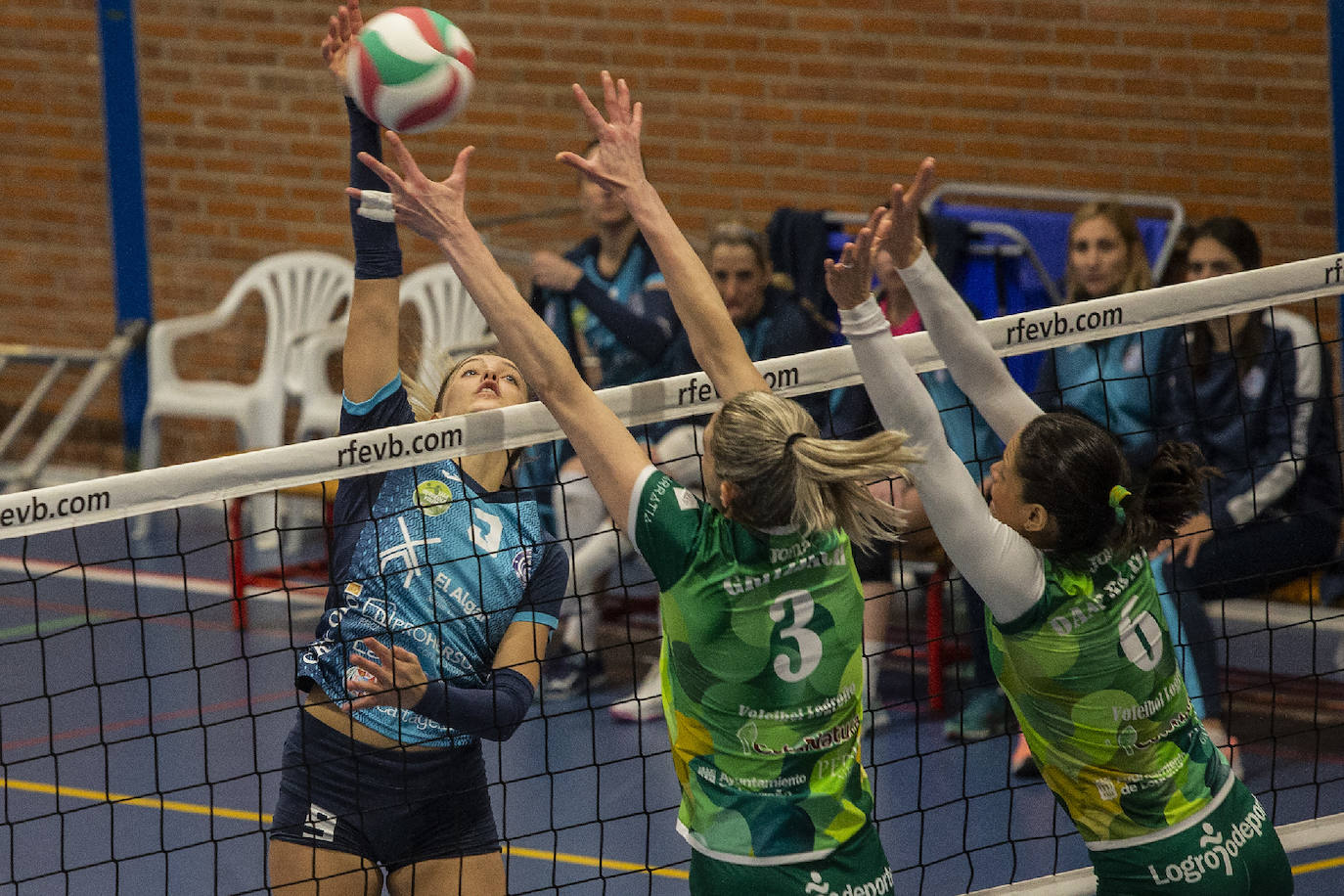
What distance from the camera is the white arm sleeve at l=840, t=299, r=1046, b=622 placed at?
2928mm

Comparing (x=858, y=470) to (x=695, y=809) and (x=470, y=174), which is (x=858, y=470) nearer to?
(x=695, y=809)

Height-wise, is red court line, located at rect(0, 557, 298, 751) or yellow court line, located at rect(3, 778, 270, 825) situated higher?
red court line, located at rect(0, 557, 298, 751)

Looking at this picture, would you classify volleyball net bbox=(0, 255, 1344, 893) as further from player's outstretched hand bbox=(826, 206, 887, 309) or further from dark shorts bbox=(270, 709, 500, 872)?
player's outstretched hand bbox=(826, 206, 887, 309)

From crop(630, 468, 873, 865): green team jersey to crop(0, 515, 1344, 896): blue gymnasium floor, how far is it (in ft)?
3.71

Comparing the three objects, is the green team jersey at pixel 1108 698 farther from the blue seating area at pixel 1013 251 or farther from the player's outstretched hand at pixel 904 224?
the blue seating area at pixel 1013 251

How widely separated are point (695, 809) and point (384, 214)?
1.23 m

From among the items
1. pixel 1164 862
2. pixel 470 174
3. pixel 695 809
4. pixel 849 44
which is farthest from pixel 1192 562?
pixel 470 174

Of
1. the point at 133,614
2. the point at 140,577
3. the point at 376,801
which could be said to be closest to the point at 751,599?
the point at 376,801

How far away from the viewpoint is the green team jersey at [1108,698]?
120 inches

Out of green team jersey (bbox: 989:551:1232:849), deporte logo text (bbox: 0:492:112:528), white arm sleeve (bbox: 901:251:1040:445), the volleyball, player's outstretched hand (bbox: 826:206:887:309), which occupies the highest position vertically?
the volleyball

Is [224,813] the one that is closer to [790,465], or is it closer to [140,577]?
[140,577]

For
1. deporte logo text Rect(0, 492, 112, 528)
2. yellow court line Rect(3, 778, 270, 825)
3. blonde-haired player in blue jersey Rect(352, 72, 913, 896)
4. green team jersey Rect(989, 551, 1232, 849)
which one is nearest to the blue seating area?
yellow court line Rect(3, 778, 270, 825)

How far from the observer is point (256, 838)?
17.2ft

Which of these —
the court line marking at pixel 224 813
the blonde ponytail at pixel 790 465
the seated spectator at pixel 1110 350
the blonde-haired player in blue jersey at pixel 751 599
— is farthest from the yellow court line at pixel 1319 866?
the blonde ponytail at pixel 790 465
